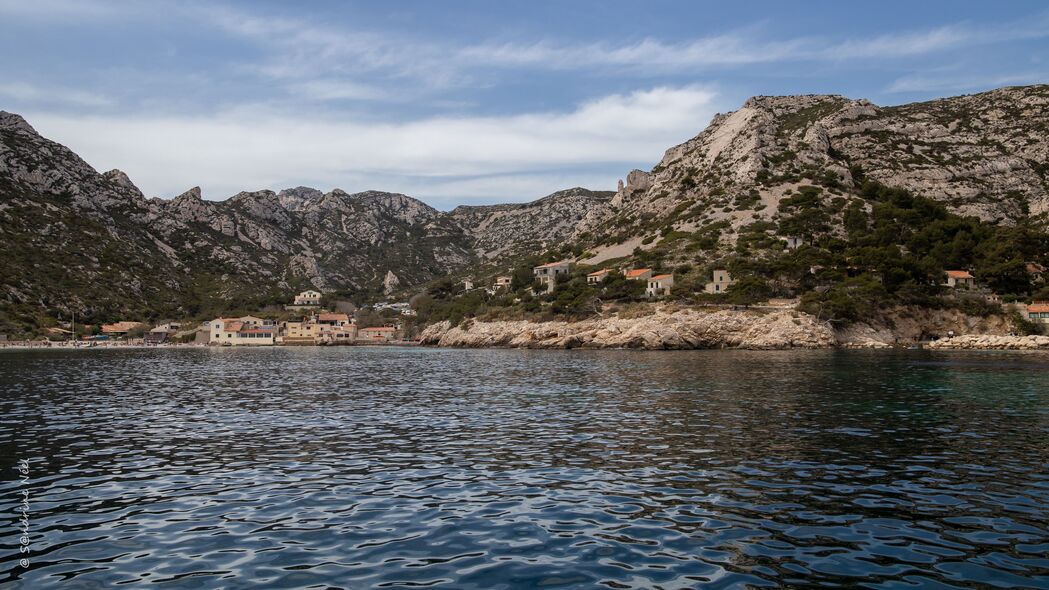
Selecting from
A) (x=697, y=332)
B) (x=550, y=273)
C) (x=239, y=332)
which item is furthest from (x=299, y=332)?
(x=697, y=332)

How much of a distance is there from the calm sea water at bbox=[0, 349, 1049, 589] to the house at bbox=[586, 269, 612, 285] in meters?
95.9

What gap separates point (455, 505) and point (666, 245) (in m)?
130

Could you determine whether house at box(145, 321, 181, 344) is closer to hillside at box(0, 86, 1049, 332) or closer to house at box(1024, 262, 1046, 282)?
hillside at box(0, 86, 1049, 332)

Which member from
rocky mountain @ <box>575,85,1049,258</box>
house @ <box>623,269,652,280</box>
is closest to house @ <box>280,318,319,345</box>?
rocky mountain @ <box>575,85,1049,258</box>

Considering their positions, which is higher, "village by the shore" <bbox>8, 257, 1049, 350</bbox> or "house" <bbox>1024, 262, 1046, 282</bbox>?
"house" <bbox>1024, 262, 1046, 282</bbox>

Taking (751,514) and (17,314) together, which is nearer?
(751,514)

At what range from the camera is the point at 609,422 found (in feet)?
89.6

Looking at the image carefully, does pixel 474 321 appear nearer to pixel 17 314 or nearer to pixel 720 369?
pixel 720 369

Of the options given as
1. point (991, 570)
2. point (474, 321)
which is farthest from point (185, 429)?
point (474, 321)

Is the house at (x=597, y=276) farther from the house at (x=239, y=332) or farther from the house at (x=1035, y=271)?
the house at (x=239, y=332)

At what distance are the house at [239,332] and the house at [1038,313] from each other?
145376 mm

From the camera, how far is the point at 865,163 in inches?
6378

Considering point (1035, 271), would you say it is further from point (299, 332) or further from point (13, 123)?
point (13, 123)

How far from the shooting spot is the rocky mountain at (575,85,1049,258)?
470ft
